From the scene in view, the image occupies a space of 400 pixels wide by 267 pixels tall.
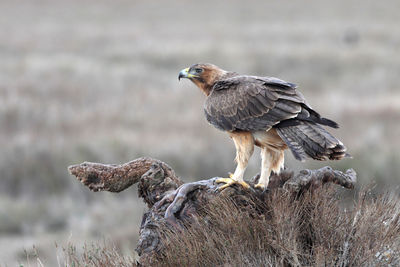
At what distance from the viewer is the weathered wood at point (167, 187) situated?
500cm

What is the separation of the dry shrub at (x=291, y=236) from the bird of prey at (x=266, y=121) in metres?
0.39

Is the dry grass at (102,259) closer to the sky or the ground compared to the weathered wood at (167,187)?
closer to the ground

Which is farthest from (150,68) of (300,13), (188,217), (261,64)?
(300,13)

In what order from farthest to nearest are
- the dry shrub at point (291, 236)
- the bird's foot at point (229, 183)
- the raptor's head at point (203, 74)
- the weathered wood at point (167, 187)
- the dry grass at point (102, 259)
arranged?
the raptor's head at point (203, 74) → the bird's foot at point (229, 183) → the weathered wood at point (167, 187) → the dry grass at point (102, 259) → the dry shrub at point (291, 236)

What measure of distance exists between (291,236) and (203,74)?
77.5 inches

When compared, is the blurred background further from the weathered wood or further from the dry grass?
the weathered wood

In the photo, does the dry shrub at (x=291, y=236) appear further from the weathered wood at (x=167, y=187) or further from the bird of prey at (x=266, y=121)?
the bird of prey at (x=266, y=121)

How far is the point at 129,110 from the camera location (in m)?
17.8

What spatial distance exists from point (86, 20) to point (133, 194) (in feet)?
119

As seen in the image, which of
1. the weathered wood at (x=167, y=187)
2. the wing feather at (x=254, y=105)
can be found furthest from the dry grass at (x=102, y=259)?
the wing feather at (x=254, y=105)

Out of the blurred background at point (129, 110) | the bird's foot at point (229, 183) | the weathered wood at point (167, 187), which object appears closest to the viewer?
the weathered wood at point (167, 187)

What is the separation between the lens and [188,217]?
5.03m

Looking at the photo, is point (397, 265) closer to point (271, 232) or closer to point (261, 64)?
point (271, 232)

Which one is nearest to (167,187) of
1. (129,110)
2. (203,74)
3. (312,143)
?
(203,74)
